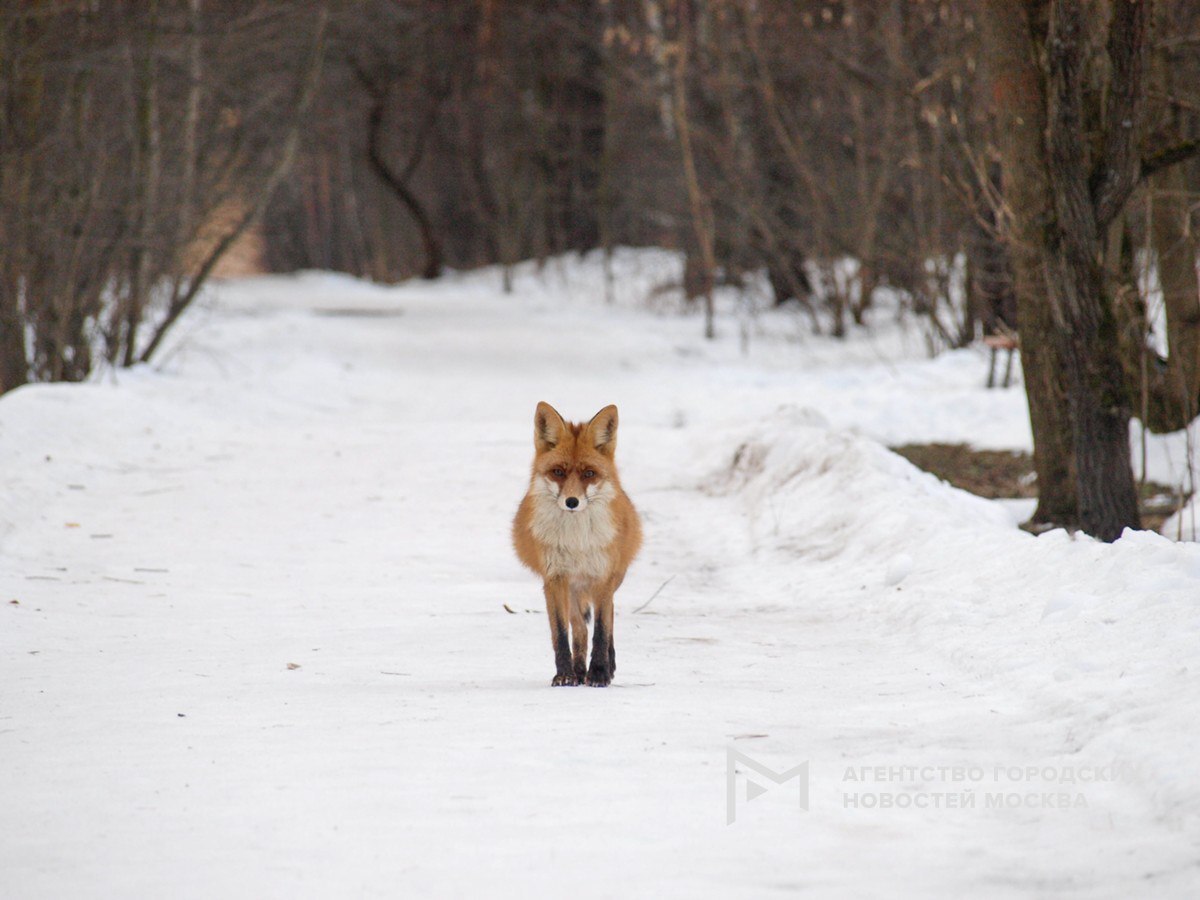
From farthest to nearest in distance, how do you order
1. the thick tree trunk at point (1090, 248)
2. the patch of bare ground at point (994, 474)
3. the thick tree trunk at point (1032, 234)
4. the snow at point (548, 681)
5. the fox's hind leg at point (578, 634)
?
the patch of bare ground at point (994, 474) < the thick tree trunk at point (1032, 234) < the thick tree trunk at point (1090, 248) < the fox's hind leg at point (578, 634) < the snow at point (548, 681)

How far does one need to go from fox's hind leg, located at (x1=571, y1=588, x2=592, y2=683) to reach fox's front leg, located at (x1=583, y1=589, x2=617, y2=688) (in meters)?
0.05

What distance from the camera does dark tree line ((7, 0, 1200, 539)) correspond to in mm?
8945

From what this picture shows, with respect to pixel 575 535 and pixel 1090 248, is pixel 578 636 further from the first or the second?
pixel 1090 248

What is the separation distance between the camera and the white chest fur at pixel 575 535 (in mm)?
5926

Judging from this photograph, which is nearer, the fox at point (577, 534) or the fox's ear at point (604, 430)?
the fox at point (577, 534)

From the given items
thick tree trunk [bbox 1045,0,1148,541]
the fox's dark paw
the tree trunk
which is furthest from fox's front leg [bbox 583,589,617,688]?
the tree trunk

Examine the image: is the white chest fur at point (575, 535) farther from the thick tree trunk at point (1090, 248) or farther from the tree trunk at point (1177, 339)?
the tree trunk at point (1177, 339)

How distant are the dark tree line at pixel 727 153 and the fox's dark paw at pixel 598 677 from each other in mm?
4581

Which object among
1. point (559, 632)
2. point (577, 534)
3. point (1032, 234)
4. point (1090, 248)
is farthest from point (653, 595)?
point (1032, 234)

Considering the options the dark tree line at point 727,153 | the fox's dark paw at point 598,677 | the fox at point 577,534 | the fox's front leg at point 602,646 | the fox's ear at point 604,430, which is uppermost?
the dark tree line at point 727,153

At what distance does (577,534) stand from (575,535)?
0.01 m

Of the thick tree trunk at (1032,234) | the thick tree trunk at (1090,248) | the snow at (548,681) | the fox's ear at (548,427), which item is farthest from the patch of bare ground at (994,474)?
the fox's ear at (548,427)

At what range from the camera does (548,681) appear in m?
6.29

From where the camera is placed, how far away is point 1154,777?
4184mm
